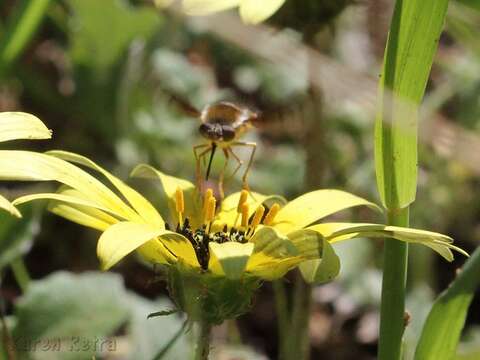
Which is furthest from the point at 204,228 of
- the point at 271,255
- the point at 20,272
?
the point at 20,272

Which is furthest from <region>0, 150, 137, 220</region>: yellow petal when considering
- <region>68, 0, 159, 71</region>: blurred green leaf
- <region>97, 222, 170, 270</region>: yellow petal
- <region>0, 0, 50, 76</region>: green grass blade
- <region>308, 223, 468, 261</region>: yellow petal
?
<region>68, 0, 159, 71</region>: blurred green leaf

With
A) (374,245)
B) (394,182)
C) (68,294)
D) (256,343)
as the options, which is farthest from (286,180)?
(394,182)

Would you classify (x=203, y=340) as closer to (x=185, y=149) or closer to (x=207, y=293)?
(x=207, y=293)

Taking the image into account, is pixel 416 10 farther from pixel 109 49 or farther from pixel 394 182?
pixel 109 49

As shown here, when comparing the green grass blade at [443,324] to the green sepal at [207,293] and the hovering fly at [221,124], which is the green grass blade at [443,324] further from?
the hovering fly at [221,124]

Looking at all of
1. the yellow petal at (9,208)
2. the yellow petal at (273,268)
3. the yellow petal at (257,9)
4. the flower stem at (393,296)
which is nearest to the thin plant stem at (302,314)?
the flower stem at (393,296)

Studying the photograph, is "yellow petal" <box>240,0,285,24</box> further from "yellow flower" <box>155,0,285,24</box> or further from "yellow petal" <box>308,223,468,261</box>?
"yellow petal" <box>308,223,468,261</box>
